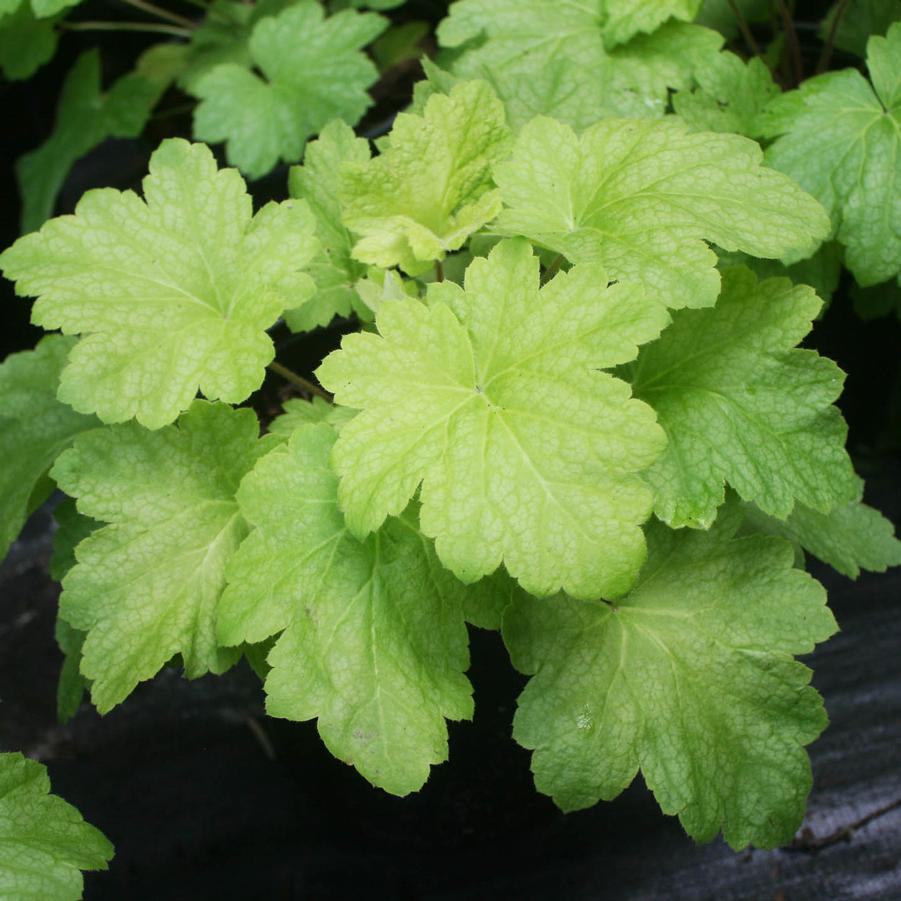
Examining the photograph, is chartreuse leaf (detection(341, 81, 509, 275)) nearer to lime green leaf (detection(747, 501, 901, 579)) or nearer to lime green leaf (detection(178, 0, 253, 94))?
lime green leaf (detection(747, 501, 901, 579))

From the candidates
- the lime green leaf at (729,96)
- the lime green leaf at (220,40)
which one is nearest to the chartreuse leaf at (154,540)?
the lime green leaf at (729,96)

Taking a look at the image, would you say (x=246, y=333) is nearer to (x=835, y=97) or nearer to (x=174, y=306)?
(x=174, y=306)

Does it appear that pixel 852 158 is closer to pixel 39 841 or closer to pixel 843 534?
pixel 843 534

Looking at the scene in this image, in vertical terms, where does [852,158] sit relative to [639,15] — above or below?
below

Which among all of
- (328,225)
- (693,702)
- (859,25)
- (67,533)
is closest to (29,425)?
(67,533)

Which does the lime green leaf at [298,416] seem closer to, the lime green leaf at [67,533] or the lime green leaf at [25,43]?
the lime green leaf at [67,533]

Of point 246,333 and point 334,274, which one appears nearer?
point 246,333

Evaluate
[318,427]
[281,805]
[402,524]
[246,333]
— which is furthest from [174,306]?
[281,805]
